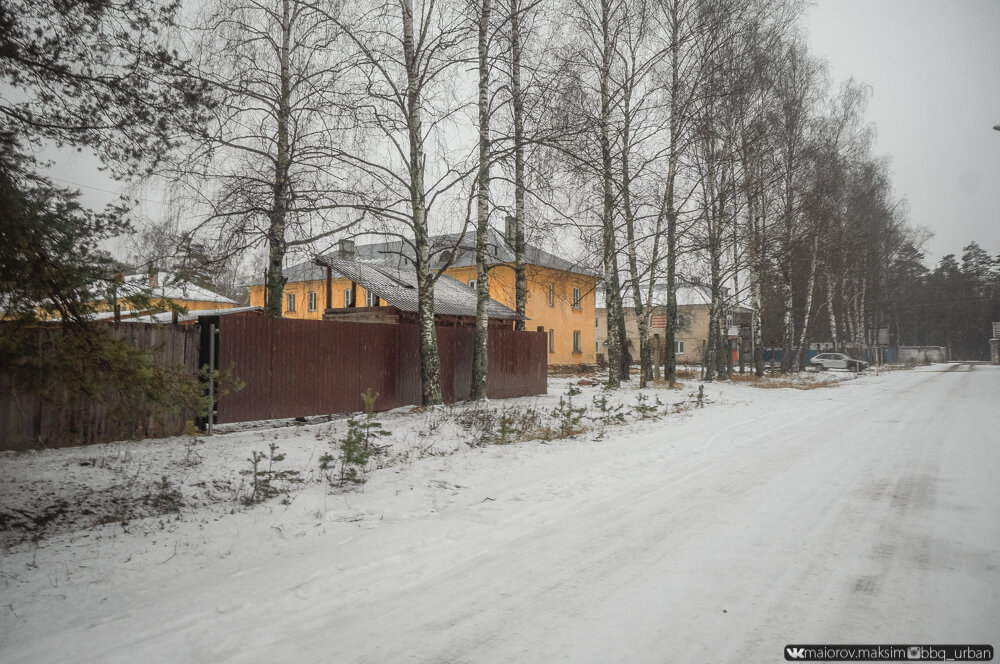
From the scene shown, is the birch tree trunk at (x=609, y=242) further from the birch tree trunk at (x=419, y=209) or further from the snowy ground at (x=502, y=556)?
the snowy ground at (x=502, y=556)

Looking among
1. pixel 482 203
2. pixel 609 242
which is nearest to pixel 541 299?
pixel 609 242

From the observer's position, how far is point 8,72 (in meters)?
4.38

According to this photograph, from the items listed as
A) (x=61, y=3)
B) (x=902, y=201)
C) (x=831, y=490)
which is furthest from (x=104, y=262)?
(x=902, y=201)

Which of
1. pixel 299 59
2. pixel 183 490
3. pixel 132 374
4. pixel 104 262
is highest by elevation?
→ pixel 299 59

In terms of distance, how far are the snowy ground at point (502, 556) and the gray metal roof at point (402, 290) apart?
9088mm

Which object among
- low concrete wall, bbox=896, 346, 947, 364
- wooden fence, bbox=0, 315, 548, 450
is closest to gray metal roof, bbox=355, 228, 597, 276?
wooden fence, bbox=0, 315, 548, 450

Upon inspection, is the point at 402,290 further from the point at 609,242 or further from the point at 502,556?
the point at 502,556

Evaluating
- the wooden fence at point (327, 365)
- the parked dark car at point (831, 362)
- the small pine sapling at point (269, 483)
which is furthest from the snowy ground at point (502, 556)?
the parked dark car at point (831, 362)

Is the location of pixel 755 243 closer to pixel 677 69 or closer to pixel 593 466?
pixel 677 69

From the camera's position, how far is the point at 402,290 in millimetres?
18922

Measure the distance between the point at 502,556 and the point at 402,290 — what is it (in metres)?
15.6

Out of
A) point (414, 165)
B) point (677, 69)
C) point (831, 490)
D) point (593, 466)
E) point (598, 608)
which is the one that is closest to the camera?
point (598, 608)

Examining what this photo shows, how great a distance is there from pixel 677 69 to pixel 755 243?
624 cm

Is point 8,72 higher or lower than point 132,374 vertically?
higher
